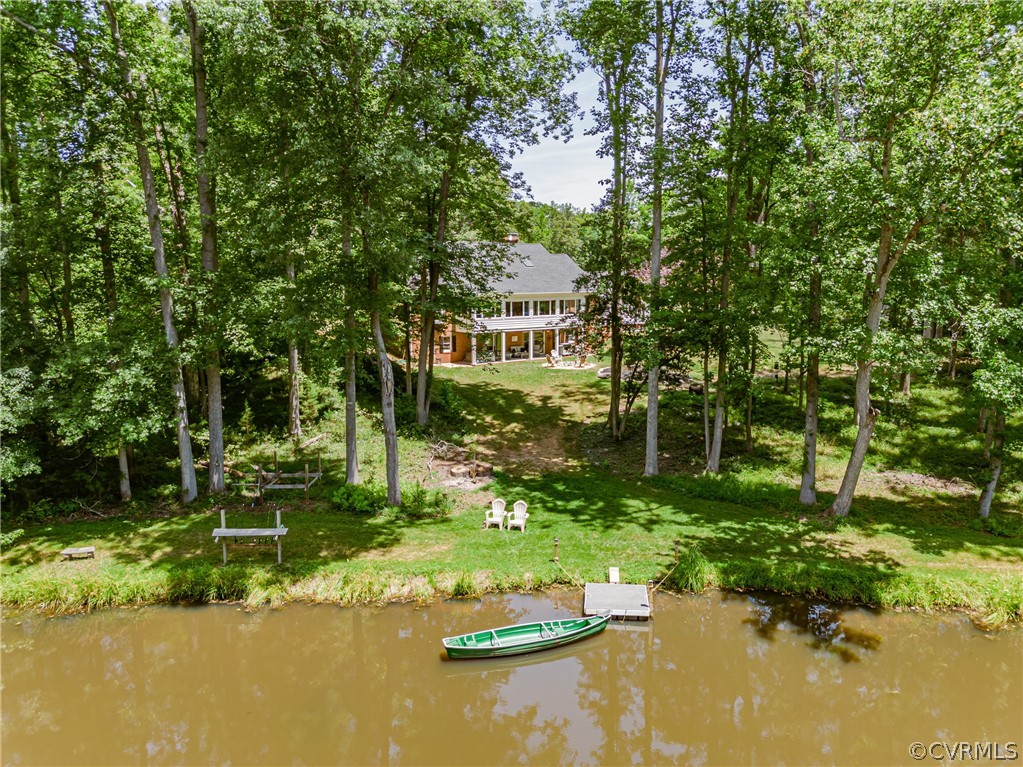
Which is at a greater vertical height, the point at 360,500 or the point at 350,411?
the point at 350,411

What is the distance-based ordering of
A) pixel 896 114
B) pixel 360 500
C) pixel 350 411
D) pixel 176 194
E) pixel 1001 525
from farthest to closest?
pixel 176 194 < pixel 350 411 < pixel 360 500 < pixel 1001 525 < pixel 896 114

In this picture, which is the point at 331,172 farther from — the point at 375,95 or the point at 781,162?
the point at 781,162

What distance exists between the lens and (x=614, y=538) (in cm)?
1509

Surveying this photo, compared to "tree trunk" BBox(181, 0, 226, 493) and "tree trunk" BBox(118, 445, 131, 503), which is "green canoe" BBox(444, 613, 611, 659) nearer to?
"tree trunk" BBox(181, 0, 226, 493)

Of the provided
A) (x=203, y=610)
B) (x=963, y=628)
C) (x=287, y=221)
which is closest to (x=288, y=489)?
(x=203, y=610)

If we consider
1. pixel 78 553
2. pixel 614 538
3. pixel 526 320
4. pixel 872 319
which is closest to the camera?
pixel 78 553

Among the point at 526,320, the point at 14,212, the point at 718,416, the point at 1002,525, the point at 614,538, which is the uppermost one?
the point at 14,212

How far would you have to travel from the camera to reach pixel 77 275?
19.5 meters

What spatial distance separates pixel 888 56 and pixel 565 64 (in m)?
11.6

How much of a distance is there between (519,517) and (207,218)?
1179 centimetres

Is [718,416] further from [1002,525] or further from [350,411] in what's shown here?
[350,411]

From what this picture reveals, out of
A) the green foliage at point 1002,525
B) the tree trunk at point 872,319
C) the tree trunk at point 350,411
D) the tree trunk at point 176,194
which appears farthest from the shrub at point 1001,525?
the tree trunk at point 176,194

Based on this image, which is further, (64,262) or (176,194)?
(176,194)

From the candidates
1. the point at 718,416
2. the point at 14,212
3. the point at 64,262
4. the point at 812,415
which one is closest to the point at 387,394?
the point at 64,262
